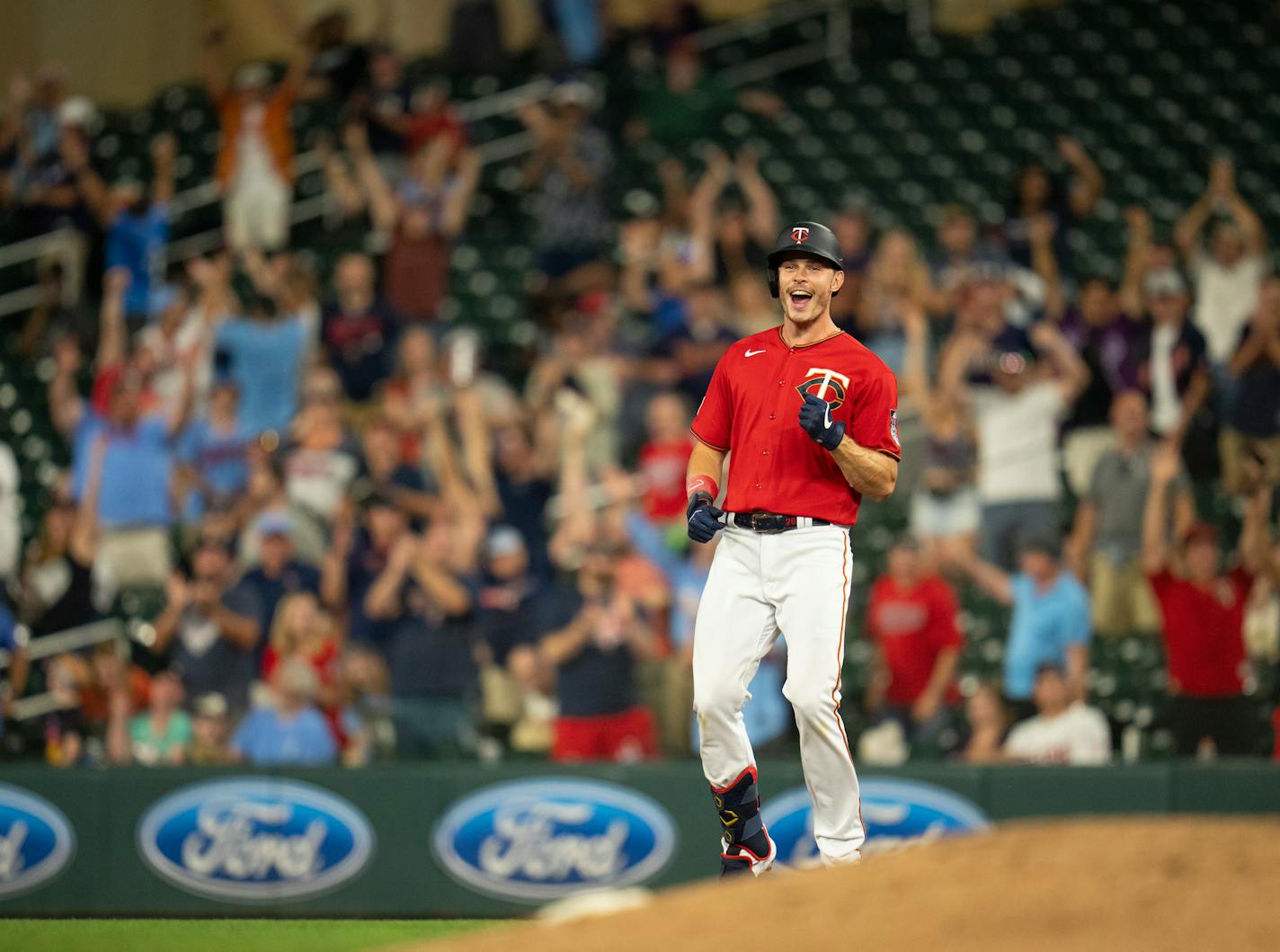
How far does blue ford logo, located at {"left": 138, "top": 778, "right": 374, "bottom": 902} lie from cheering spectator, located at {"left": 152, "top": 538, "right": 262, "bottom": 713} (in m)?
0.73

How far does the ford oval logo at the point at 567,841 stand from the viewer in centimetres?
877

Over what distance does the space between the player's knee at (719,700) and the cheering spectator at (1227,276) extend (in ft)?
19.2

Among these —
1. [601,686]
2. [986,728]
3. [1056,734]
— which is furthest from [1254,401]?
[601,686]

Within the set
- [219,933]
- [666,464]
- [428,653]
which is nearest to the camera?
[219,933]

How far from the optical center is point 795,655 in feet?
19.3

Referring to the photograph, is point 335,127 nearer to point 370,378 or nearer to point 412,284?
point 412,284

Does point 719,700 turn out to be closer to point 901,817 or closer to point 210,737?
point 901,817

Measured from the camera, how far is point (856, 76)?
50.6 ft

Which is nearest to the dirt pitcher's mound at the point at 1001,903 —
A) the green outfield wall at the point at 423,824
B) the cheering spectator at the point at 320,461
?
the green outfield wall at the point at 423,824

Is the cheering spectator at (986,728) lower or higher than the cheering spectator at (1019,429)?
lower

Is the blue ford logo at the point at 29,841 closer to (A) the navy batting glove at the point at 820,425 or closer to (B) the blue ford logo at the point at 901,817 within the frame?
(B) the blue ford logo at the point at 901,817

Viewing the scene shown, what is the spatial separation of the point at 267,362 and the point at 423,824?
13.1 feet

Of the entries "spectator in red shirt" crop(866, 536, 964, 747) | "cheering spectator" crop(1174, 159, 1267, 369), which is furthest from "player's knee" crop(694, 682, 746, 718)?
"cheering spectator" crop(1174, 159, 1267, 369)

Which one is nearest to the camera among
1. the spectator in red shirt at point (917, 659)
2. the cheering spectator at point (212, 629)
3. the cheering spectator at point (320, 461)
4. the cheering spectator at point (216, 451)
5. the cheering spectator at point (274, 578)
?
the spectator in red shirt at point (917, 659)
